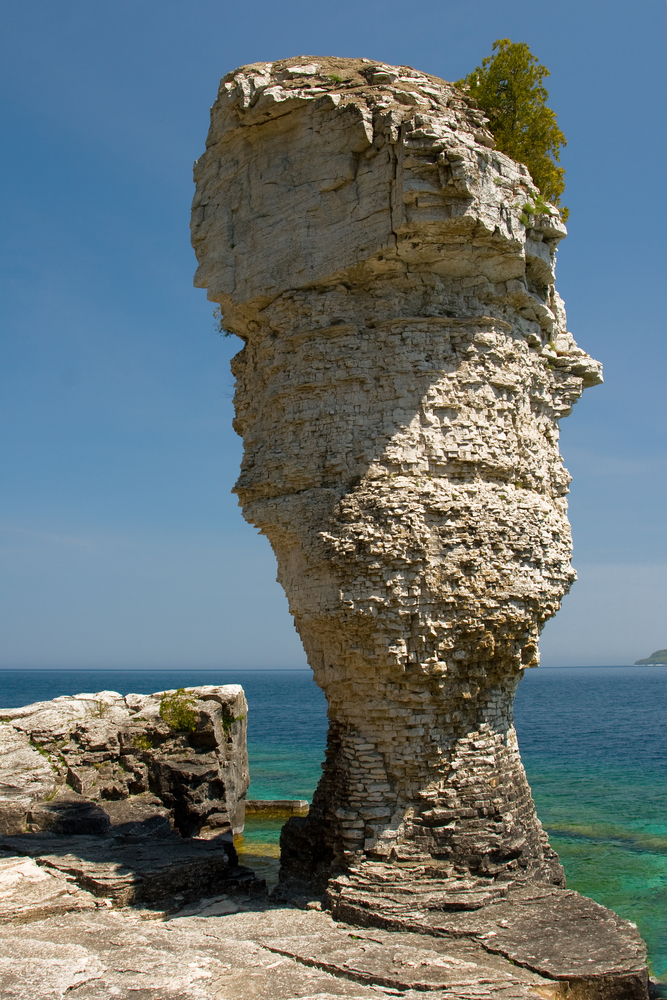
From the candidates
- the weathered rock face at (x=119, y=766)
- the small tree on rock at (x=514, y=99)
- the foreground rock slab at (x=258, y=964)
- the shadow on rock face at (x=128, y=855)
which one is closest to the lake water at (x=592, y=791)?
the weathered rock face at (x=119, y=766)

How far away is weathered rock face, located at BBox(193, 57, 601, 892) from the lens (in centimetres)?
944

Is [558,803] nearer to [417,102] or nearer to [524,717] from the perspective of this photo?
[417,102]

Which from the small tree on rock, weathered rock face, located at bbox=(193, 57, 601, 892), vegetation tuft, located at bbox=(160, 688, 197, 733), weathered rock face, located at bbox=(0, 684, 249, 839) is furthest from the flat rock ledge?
the small tree on rock

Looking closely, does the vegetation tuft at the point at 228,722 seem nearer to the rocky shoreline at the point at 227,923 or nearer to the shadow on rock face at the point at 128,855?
the rocky shoreline at the point at 227,923

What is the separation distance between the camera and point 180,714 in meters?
15.2

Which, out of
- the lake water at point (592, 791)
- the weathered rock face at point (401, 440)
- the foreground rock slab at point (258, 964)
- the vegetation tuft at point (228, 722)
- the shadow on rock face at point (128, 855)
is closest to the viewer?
the foreground rock slab at point (258, 964)

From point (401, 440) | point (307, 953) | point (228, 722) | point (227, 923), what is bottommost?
point (227, 923)

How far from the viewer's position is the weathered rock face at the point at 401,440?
31.0ft

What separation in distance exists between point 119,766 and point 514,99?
1332cm

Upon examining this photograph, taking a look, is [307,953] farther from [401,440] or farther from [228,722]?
[228,722]

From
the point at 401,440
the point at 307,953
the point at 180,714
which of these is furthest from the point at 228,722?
the point at 401,440

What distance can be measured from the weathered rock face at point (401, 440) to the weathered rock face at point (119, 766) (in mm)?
3880

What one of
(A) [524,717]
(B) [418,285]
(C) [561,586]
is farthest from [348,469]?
(A) [524,717]

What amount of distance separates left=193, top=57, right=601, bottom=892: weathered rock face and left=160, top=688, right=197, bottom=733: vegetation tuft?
16.8 ft
